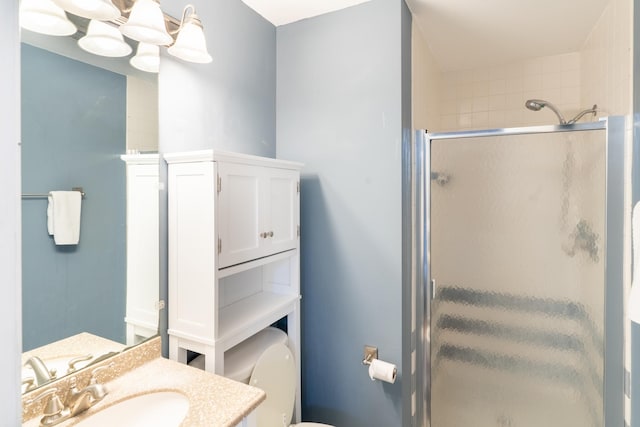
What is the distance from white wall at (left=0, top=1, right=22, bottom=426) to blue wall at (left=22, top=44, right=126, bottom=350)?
1.80 feet

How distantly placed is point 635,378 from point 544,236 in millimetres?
642

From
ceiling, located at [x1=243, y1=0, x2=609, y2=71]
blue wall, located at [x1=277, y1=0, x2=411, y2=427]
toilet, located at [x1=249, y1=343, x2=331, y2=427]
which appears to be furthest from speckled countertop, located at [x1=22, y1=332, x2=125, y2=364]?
ceiling, located at [x1=243, y1=0, x2=609, y2=71]

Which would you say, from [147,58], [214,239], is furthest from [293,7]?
[214,239]

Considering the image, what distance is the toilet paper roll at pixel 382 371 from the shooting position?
4.94ft

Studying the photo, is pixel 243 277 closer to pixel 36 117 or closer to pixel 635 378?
pixel 36 117

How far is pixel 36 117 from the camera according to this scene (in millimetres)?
867

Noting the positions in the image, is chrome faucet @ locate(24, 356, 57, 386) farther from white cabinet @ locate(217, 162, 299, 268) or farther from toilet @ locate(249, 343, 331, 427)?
toilet @ locate(249, 343, 331, 427)

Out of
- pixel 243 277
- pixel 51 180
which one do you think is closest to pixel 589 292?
pixel 243 277

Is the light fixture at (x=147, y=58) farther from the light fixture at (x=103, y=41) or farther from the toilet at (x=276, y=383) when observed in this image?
the toilet at (x=276, y=383)

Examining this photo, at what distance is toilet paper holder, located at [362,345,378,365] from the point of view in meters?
1.61

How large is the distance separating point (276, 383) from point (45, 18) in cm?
149

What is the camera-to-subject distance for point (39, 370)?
88 centimetres

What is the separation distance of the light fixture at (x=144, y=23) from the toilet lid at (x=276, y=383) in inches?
48.5

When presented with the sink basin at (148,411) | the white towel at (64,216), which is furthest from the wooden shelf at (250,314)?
the white towel at (64,216)
